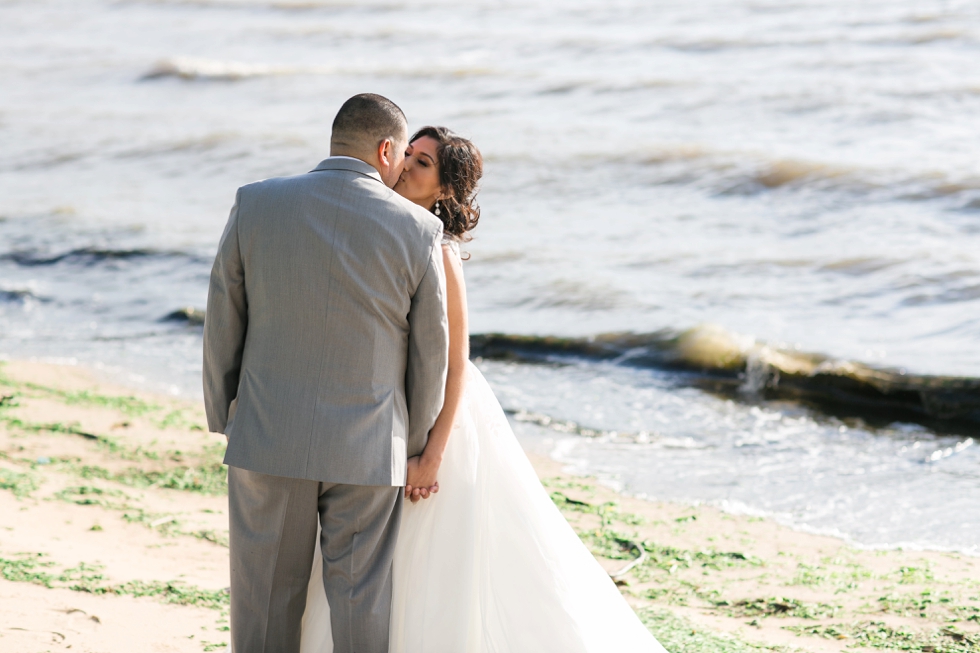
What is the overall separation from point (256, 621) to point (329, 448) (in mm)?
596

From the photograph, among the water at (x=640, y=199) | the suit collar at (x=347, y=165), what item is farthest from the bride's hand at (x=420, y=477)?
the water at (x=640, y=199)

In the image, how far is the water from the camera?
6762 millimetres

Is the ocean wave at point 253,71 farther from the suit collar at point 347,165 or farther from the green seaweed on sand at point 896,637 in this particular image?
the suit collar at point 347,165

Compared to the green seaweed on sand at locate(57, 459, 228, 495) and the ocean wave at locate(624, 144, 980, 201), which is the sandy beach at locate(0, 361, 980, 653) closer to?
the green seaweed on sand at locate(57, 459, 228, 495)

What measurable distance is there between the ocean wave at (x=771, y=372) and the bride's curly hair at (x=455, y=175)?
4954 mm

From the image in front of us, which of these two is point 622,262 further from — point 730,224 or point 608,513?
point 608,513

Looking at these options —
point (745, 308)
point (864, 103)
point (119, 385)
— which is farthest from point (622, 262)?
point (864, 103)

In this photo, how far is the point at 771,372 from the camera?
7727 mm

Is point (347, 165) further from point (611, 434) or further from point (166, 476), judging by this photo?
point (611, 434)

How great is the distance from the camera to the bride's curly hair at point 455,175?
10.0ft

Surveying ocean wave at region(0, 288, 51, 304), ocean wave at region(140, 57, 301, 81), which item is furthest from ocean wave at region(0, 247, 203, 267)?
ocean wave at region(140, 57, 301, 81)

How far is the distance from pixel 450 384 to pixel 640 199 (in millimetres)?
9748

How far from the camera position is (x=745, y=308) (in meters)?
8.90

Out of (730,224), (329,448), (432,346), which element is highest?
(432,346)
